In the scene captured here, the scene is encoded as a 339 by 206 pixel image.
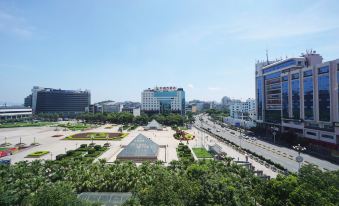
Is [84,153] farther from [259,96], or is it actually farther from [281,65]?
[259,96]

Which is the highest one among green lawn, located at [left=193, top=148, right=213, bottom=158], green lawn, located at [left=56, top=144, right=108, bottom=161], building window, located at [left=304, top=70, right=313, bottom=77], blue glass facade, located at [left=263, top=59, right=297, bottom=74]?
blue glass facade, located at [left=263, top=59, right=297, bottom=74]

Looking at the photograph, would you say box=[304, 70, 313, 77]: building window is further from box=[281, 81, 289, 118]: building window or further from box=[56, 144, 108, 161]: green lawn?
box=[56, 144, 108, 161]: green lawn

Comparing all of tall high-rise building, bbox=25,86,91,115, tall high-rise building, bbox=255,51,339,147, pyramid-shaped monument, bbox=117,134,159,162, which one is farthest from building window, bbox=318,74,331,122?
tall high-rise building, bbox=25,86,91,115

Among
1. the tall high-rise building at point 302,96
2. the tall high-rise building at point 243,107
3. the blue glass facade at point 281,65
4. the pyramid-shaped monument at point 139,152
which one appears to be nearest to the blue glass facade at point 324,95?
the tall high-rise building at point 302,96

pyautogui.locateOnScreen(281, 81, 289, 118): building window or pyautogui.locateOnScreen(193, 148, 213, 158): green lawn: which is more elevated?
pyautogui.locateOnScreen(281, 81, 289, 118): building window

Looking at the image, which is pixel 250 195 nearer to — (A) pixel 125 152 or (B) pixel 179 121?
(A) pixel 125 152

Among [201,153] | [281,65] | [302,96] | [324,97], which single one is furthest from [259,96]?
[201,153]

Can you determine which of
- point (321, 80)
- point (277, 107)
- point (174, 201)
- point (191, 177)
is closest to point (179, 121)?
point (277, 107)
